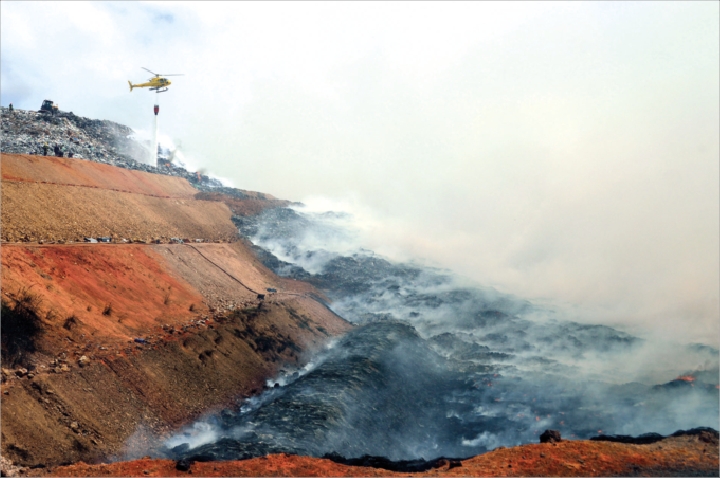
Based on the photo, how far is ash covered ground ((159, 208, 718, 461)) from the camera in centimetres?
2494

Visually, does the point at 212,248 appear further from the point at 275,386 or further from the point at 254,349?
the point at 275,386

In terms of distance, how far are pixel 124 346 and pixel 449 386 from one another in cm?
2175

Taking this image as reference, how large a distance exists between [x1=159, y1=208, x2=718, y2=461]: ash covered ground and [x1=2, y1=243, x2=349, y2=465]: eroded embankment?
7.07ft

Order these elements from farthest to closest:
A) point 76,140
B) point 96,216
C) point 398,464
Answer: point 76,140
point 96,216
point 398,464

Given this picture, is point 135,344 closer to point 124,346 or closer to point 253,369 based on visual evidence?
point 124,346

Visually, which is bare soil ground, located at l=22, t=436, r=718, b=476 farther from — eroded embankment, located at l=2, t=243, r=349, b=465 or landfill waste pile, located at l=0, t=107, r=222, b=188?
landfill waste pile, located at l=0, t=107, r=222, b=188

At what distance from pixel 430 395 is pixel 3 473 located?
2491 cm

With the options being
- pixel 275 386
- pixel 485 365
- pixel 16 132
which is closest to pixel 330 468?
pixel 275 386

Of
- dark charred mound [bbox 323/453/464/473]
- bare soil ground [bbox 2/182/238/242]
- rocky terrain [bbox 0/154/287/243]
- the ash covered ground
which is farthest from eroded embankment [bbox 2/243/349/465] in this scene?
dark charred mound [bbox 323/453/464/473]

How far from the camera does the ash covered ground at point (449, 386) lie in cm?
2494

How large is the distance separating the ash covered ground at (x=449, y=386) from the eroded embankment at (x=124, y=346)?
2155 millimetres

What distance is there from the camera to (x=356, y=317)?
52500mm

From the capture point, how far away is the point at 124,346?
1024 inches

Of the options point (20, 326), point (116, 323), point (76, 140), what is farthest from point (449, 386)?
point (76, 140)
